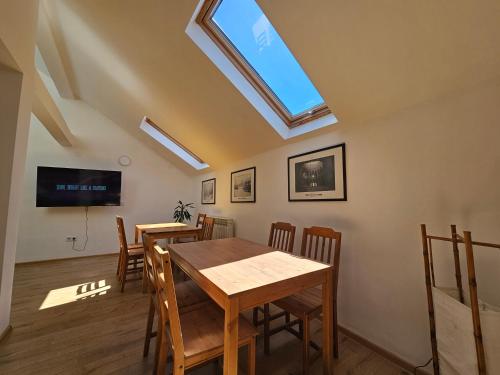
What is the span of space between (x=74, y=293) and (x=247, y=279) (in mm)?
2740

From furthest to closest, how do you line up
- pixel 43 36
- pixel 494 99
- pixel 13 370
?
1. pixel 43 36
2. pixel 13 370
3. pixel 494 99

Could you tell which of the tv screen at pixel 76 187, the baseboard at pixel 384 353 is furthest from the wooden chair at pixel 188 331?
the tv screen at pixel 76 187

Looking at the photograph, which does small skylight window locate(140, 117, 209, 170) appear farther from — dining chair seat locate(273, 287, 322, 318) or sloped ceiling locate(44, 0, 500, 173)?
dining chair seat locate(273, 287, 322, 318)

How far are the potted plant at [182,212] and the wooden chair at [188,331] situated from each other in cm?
380

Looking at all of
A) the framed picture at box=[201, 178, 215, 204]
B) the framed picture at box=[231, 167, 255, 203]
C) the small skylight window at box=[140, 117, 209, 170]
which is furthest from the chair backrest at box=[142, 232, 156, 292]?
the small skylight window at box=[140, 117, 209, 170]

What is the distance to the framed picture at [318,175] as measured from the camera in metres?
1.94

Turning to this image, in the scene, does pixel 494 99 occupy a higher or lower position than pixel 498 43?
lower

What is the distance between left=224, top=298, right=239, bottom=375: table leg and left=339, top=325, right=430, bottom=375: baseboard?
134 cm

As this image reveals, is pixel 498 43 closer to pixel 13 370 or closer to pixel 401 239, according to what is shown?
pixel 401 239

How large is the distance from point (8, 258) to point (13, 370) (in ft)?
2.59

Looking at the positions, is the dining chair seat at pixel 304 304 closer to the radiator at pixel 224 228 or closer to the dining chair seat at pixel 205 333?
the dining chair seat at pixel 205 333

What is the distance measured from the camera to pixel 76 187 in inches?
157

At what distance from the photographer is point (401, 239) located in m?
1.51

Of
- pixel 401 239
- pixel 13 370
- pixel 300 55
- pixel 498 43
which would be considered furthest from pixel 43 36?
pixel 401 239
